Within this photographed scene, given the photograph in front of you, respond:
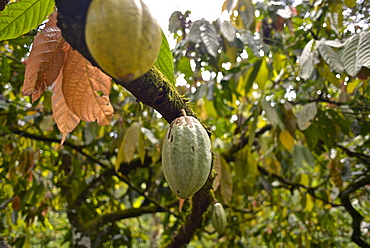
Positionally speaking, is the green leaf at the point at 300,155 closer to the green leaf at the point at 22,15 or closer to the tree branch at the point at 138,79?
the tree branch at the point at 138,79

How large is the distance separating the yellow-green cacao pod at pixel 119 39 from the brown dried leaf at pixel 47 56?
28 cm

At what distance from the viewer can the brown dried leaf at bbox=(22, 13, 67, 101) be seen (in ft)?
1.77

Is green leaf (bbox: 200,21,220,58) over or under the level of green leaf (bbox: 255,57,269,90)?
over

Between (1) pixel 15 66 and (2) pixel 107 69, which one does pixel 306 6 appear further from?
(2) pixel 107 69

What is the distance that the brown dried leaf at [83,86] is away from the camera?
1.81 ft

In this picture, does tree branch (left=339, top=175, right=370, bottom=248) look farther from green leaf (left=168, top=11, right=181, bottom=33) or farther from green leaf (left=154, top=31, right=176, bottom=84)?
→ green leaf (left=154, top=31, right=176, bottom=84)

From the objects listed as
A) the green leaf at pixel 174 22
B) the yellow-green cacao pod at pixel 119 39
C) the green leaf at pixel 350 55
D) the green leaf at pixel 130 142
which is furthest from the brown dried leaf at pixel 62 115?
the green leaf at pixel 174 22

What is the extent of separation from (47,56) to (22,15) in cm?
10

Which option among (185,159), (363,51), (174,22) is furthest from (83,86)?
(174,22)

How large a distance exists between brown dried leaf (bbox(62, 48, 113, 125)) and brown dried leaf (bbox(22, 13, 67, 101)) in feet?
0.06

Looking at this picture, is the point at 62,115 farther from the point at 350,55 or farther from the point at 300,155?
the point at 300,155

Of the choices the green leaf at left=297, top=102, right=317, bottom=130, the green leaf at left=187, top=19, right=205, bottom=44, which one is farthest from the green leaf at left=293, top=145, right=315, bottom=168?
the green leaf at left=187, top=19, right=205, bottom=44

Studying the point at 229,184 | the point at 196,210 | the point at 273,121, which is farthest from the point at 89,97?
the point at 273,121

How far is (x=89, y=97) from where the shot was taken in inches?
23.9
